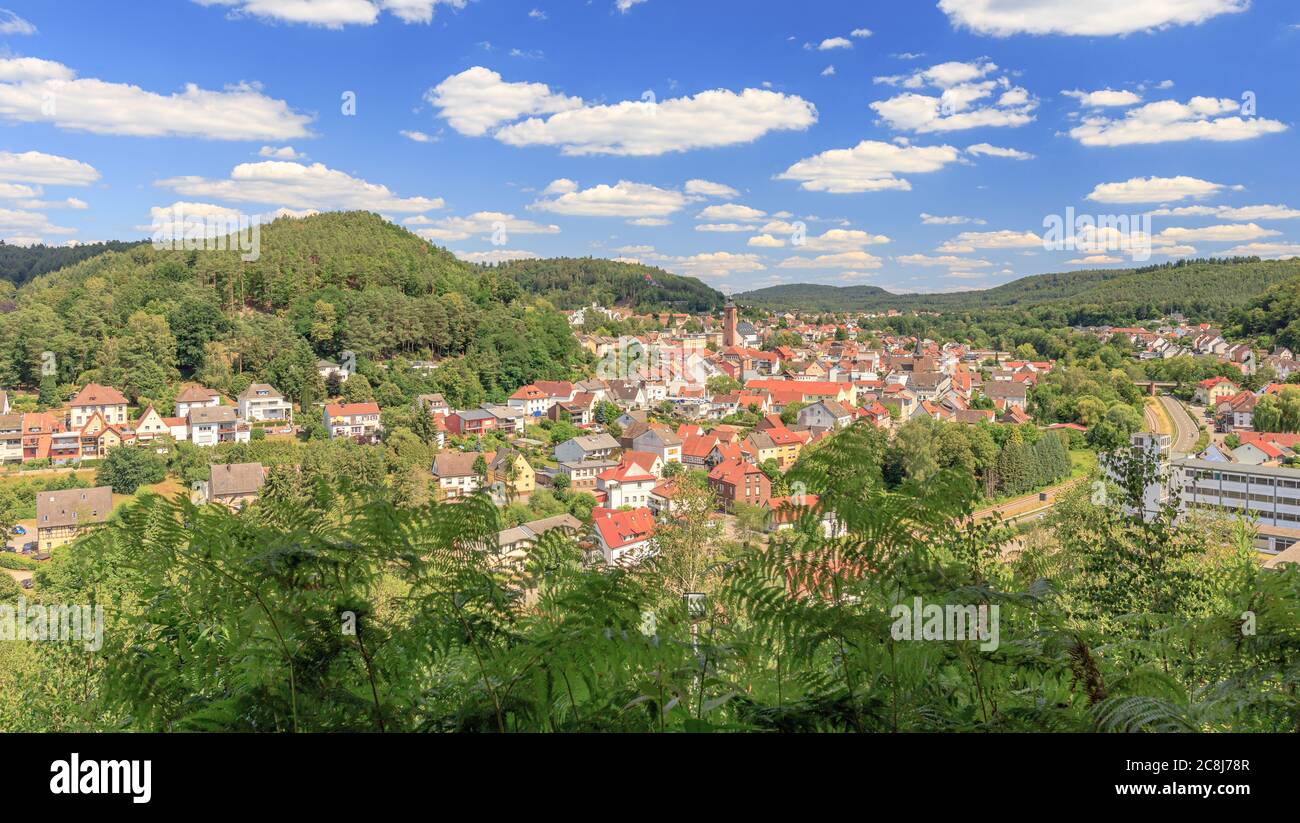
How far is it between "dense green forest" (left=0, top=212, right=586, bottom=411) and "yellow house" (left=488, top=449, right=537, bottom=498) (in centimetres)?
1483

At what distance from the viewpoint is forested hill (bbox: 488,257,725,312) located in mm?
103625

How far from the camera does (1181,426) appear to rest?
129 ft

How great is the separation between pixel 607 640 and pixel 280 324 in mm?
51201

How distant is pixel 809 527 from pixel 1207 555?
6665mm

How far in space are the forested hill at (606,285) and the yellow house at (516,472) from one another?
2686 inches

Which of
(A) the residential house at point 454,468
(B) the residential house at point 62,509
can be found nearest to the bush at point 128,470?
(B) the residential house at point 62,509

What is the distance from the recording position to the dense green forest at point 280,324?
38500 mm

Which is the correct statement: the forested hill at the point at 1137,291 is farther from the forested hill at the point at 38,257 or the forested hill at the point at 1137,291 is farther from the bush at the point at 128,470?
the forested hill at the point at 38,257


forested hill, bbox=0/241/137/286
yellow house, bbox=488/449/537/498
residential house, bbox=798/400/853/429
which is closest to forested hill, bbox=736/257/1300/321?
residential house, bbox=798/400/853/429

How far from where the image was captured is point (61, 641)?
18.5 feet

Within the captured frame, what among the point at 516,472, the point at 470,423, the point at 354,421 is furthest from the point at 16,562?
the point at 470,423

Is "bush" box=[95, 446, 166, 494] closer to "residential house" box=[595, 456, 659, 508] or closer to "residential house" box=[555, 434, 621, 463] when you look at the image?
"residential house" box=[555, 434, 621, 463]

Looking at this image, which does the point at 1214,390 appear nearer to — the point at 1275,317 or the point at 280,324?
the point at 1275,317
